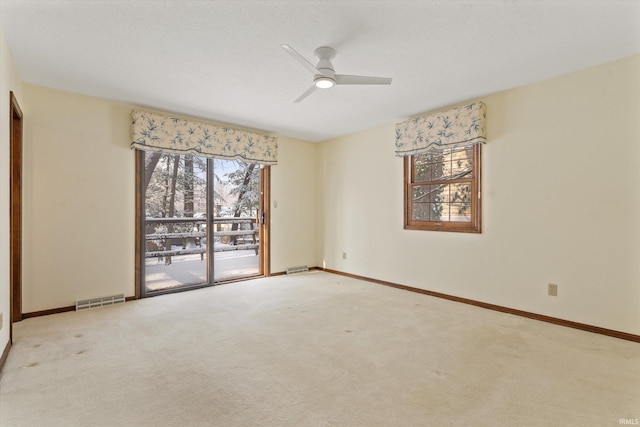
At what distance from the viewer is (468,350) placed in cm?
251

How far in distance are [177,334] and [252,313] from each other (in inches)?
31.7

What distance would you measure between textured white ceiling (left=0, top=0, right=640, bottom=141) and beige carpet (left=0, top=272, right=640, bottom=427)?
95.4 inches

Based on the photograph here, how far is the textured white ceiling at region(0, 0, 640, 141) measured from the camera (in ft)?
6.86

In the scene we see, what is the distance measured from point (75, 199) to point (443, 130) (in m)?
4.39

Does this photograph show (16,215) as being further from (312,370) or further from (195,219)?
(312,370)

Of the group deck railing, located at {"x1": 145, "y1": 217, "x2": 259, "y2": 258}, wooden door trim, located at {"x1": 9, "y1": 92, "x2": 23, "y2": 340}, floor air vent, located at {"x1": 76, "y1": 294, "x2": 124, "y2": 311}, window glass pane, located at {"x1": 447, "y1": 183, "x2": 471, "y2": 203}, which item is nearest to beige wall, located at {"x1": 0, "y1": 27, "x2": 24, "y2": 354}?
wooden door trim, located at {"x1": 9, "y1": 92, "x2": 23, "y2": 340}

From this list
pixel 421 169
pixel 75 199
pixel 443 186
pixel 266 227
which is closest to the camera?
pixel 75 199

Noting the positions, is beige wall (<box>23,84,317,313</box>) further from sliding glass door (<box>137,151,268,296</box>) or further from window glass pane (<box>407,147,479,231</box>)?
window glass pane (<box>407,147,479,231</box>)

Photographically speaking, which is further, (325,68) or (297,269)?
(297,269)

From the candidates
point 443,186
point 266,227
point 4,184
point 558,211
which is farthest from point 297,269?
point 4,184

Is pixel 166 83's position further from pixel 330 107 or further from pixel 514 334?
pixel 514 334

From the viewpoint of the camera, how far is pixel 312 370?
2.21 meters

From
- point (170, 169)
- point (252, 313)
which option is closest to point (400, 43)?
point (252, 313)

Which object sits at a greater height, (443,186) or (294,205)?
(443,186)
